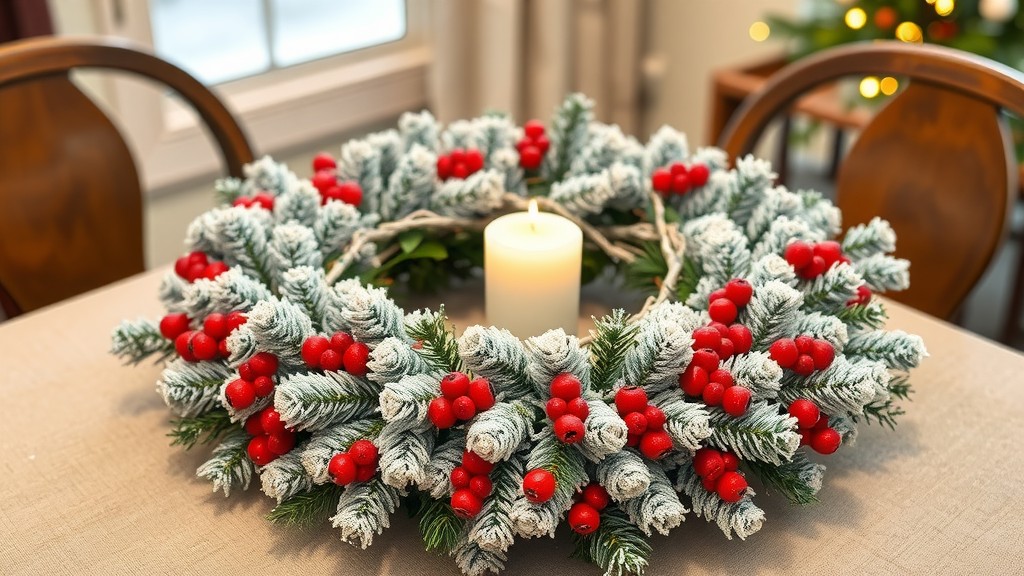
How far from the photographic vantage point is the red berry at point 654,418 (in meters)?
0.65

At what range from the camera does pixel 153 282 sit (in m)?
1.01

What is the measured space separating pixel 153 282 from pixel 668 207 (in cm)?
51

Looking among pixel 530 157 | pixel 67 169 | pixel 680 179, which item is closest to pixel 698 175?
pixel 680 179

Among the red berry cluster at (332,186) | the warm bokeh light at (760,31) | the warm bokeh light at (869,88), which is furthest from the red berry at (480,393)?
the warm bokeh light at (760,31)

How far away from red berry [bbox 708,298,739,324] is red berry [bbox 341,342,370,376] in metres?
0.25

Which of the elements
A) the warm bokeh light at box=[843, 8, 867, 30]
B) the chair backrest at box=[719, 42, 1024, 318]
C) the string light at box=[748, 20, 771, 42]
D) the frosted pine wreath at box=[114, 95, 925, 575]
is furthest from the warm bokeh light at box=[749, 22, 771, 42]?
the frosted pine wreath at box=[114, 95, 925, 575]

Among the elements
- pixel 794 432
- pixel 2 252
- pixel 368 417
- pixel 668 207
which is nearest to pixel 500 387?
pixel 368 417

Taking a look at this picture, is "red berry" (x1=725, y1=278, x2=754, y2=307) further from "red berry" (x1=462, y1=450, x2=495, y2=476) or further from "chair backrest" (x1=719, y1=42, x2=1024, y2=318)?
"chair backrest" (x1=719, y1=42, x2=1024, y2=318)

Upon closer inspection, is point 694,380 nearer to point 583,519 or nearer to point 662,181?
point 583,519

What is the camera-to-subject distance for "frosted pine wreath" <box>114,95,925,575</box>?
2.08 ft

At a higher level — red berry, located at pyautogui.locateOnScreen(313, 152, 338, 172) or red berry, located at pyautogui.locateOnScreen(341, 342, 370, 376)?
red berry, located at pyautogui.locateOnScreen(313, 152, 338, 172)

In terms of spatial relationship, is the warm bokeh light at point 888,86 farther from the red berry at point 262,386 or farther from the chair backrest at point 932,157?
the red berry at point 262,386

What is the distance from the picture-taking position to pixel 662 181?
919 millimetres

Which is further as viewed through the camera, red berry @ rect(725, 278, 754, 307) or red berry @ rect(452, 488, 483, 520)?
red berry @ rect(725, 278, 754, 307)
